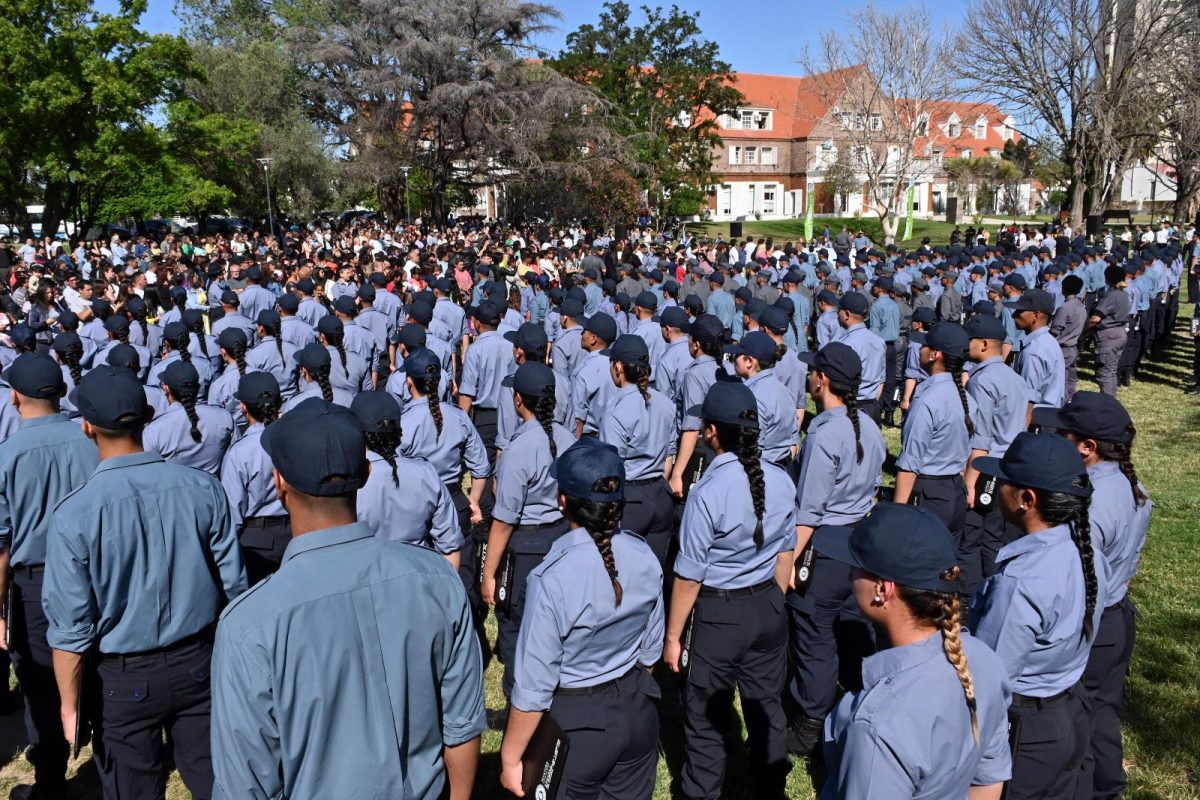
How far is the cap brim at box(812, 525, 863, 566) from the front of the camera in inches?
114

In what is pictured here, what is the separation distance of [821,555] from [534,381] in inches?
80.7

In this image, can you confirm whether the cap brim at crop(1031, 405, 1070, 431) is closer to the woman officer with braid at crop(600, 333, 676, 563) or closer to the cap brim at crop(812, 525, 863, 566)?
the cap brim at crop(812, 525, 863, 566)

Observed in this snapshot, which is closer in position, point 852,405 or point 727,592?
point 727,592

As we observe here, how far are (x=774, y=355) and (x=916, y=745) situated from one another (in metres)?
4.95

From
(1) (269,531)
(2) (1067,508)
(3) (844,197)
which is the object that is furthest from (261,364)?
(3) (844,197)

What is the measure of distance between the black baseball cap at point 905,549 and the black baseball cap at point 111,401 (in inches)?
124

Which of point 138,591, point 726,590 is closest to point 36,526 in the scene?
point 138,591

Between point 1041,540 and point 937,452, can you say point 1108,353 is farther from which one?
point 1041,540

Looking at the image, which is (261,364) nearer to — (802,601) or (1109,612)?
(802,601)

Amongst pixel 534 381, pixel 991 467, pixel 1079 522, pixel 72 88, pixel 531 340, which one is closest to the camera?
pixel 1079 522

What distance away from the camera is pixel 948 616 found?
269cm

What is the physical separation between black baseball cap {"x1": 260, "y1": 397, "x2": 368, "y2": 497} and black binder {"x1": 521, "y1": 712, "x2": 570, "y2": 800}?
4.63ft

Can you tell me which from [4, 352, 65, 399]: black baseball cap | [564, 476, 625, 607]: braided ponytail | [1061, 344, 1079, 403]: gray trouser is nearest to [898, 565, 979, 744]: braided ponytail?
[564, 476, 625, 607]: braided ponytail

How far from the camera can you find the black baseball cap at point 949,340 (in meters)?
6.61
